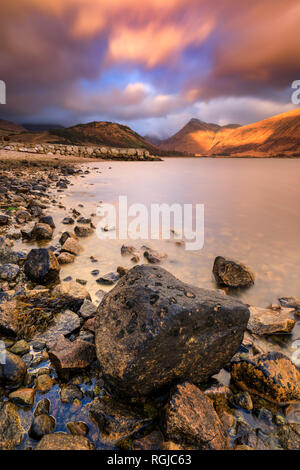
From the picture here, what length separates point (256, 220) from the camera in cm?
1378

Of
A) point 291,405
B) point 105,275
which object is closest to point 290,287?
point 291,405

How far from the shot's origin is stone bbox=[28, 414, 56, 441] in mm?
2320

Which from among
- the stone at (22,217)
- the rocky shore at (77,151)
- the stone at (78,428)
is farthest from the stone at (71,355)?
the rocky shore at (77,151)

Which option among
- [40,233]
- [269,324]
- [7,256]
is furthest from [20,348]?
[40,233]

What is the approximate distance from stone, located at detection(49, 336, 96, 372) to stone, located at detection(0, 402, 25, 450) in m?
0.63

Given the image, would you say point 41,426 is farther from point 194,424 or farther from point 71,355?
point 194,424

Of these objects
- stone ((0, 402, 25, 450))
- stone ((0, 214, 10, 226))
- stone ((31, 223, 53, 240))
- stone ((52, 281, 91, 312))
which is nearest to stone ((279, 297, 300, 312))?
stone ((52, 281, 91, 312))

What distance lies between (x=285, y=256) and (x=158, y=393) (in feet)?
25.0

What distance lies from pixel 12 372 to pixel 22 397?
12.1 inches

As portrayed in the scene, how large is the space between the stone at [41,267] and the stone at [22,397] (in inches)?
110

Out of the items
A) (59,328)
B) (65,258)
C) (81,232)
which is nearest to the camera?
(59,328)

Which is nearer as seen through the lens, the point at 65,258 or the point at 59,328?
the point at 59,328

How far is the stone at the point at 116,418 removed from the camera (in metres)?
2.44

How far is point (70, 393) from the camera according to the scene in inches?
109
